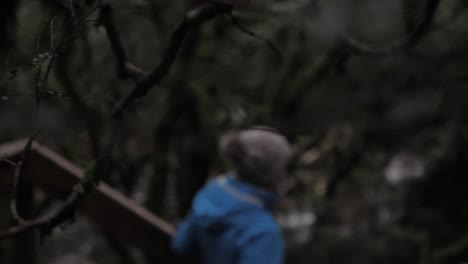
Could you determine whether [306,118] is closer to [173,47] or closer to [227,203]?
[227,203]

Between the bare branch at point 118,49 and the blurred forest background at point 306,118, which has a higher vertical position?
the blurred forest background at point 306,118

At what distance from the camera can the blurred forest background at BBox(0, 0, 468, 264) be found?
142 inches

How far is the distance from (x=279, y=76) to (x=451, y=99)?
142cm

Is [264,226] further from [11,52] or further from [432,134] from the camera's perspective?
[432,134]

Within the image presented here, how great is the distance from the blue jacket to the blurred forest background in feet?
1.67

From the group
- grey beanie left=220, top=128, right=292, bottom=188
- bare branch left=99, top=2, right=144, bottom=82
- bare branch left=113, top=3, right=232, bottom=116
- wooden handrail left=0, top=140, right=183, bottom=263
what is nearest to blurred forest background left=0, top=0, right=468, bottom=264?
wooden handrail left=0, top=140, right=183, bottom=263

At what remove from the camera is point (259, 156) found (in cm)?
321

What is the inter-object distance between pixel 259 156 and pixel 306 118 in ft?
5.25

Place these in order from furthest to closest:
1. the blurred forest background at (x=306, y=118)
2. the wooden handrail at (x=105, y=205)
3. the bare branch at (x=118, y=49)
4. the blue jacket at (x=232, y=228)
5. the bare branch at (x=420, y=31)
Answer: the blurred forest background at (x=306, y=118) → the blue jacket at (x=232, y=228) → the wooden handrail at (x=105, y=205) → the bare branch at (x=420, y=31) → the bare branch at (x=118, y=49)

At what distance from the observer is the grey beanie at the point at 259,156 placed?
10.5 ft

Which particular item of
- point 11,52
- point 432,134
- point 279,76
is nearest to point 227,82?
point 279,76

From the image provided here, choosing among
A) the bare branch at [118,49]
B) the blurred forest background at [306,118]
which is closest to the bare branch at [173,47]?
the bare branch at [118,49]

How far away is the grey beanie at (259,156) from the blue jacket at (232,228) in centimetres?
6

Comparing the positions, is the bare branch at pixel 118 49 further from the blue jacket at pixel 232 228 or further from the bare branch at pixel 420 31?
the blue jacket at pixel 232 228
